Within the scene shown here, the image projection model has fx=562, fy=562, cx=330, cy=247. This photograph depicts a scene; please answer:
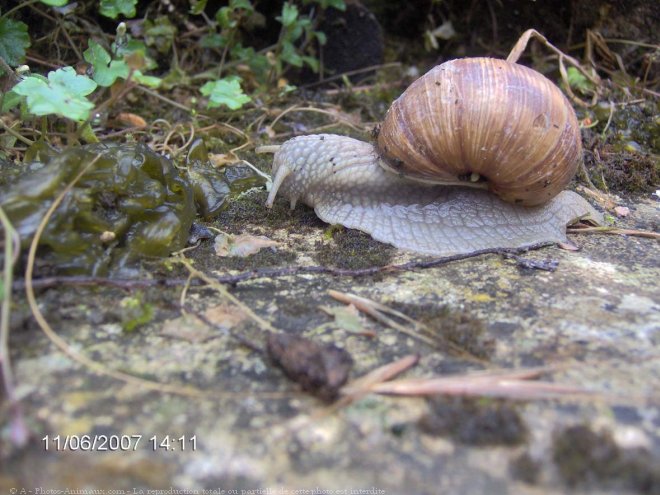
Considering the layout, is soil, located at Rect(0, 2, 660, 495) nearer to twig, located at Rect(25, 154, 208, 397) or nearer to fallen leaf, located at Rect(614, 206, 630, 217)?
twig, located at Rect(25, 154, 208, 397)

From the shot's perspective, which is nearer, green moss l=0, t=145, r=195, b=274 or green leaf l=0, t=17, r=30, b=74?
green moss l=0, t=145, r=195, b=274

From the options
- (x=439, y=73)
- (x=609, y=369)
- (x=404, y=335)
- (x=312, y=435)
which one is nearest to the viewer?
(x=312, y=435)

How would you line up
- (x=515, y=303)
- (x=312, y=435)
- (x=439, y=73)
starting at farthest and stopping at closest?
1. (x=439, y=73)
2. (x=515, y=303)
3. (x=312, y=435)

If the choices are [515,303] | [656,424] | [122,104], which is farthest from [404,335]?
[122,104]

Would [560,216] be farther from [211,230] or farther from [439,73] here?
[211,230]

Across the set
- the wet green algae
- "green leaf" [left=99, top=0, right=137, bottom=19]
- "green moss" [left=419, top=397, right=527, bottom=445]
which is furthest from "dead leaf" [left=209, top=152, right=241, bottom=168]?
"green moss" [left=419, top=397, right=527, bottom=445]

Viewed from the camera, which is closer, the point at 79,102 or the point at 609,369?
the point at 609,369

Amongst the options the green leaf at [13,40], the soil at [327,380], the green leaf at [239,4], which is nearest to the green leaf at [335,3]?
the green leaf at [239,4]
